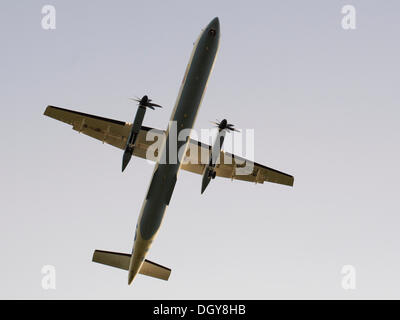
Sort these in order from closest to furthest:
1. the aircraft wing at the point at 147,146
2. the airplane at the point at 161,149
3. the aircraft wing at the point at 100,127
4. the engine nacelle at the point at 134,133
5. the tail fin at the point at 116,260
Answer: the airplane at the point at 161,149
the engine nacelle at the point at 134,133
the aircraft wing at the point at 100,127
the aircraft wing at the point at 147,146
the tail fin at the point at 116,260

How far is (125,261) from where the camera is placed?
127 feet

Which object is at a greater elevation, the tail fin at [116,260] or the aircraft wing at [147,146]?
the aircraft wing at [147,146]

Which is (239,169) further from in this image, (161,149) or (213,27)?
(213,27)

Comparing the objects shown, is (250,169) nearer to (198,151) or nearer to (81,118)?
(198,151)

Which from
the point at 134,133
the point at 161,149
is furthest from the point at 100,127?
the point at 161,149

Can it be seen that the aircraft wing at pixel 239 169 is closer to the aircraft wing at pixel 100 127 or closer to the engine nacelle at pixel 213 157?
the engine nacelle at pixel 213 157

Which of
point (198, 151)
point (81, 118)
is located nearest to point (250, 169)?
point (198, 151)

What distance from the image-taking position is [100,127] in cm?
3803

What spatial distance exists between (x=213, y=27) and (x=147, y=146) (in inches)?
467

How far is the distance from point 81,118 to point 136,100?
6.32m

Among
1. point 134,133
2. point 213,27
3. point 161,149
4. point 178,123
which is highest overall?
point 213,27

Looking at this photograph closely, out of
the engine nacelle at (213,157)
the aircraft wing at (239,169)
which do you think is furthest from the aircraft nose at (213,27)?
the aircraft wing at (239,169)

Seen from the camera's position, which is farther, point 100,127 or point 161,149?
point 100,127

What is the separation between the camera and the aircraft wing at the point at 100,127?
36625 millimetres
